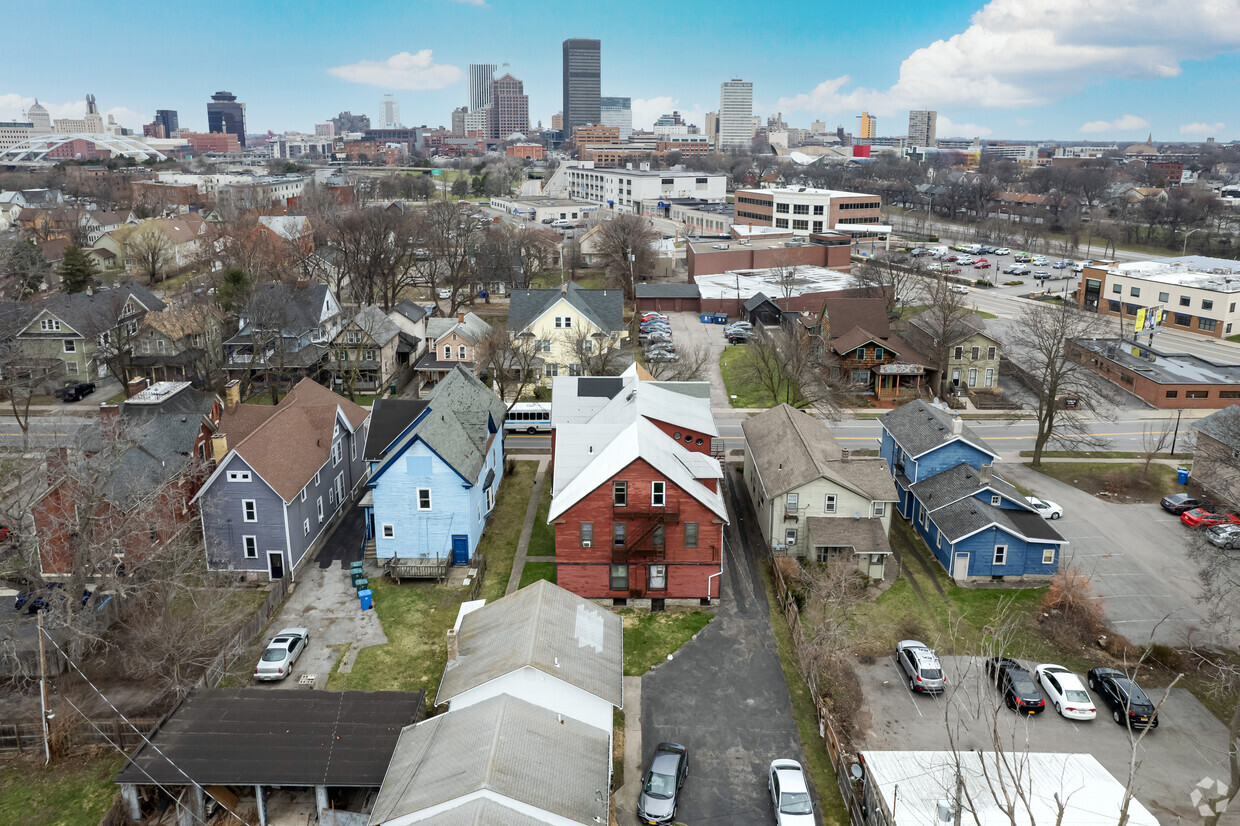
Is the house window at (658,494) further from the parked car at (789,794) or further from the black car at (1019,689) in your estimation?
the black car at (1019,689)

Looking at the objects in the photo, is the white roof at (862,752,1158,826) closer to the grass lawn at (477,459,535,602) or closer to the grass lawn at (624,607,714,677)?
the grass lawn at (624,607,714,677)

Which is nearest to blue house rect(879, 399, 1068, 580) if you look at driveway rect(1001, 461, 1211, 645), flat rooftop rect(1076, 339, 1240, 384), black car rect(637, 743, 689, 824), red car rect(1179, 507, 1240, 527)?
driveway rect(1001, 461, 1211, 645)

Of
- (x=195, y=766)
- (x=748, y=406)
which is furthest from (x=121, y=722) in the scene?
(x=748, y=406)

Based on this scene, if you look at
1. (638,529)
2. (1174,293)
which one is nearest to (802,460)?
(638,529)

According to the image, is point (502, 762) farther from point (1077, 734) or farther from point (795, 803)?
point (1077, 734)

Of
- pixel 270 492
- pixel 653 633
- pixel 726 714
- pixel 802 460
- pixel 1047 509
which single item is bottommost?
pixel 726 714

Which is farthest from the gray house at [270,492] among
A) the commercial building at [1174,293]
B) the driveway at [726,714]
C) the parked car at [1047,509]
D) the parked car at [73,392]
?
the commercial building at [1174,293]
